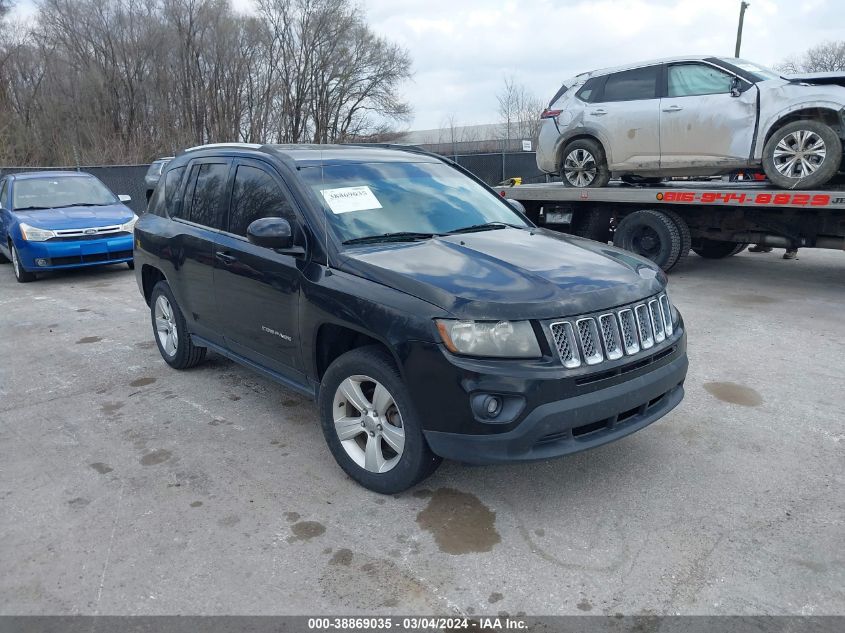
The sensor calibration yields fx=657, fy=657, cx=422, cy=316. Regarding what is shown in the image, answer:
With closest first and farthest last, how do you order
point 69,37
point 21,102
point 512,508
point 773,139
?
point 512,508, point 773,139, point 21,102, point 69,37

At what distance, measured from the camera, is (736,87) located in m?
8.16

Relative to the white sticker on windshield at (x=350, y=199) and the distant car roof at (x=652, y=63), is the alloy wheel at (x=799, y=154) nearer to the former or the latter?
the distant car roof at (x=652, y=63)

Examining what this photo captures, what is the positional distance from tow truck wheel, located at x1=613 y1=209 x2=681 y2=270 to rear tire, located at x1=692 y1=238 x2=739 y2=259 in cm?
147

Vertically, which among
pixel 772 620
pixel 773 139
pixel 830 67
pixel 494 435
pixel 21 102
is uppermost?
pixel 830 67

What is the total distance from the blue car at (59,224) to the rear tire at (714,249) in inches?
340

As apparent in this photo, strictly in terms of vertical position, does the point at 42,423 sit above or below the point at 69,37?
below

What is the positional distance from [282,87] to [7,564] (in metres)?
41.5

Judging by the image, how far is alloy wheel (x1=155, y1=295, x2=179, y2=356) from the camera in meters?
5.49

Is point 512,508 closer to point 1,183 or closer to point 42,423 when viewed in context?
point 42,423

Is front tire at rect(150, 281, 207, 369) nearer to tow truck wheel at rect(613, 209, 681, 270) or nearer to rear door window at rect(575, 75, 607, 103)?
tow truck wheel at rect(613, 209, 681, 270)

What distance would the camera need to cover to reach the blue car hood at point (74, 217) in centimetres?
978

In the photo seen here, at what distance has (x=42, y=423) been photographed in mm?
4574

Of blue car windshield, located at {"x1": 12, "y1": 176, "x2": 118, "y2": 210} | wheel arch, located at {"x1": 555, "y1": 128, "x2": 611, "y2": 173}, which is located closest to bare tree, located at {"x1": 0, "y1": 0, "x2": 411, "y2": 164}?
blue car windshield, located at {"x1": 12, "y1": 176, "x2": 118, "y2": 210}

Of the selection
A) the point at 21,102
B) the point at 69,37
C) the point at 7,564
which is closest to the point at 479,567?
the point at 7,564
